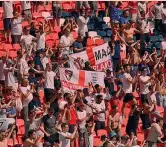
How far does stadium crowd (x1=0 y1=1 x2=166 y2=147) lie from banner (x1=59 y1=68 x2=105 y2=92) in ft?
0.63

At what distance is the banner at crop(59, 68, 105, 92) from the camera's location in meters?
29.3

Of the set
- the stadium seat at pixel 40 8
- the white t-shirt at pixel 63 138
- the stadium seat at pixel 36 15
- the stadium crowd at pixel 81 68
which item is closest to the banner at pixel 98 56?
the stadium crowd at pixel 81 68

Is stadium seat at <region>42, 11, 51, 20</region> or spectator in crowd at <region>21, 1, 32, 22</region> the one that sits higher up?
spectator in crowd at <region>21, 1, 32, 22</region>

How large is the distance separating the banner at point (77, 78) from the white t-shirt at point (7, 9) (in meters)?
3.73

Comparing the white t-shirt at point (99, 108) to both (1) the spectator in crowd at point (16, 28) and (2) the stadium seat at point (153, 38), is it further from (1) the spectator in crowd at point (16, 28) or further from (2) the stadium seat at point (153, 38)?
(2) the stadium seat at point (153, 38)

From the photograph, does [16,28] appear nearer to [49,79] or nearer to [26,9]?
[26,9]

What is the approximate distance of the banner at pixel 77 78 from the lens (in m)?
29.3

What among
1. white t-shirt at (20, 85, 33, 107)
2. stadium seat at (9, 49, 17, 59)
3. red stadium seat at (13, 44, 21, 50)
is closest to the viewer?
white t-shirt at (20, 85, 33, 107)

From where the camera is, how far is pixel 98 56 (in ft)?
101

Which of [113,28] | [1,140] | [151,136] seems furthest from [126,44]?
[1,140]

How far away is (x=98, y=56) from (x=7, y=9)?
3376mm

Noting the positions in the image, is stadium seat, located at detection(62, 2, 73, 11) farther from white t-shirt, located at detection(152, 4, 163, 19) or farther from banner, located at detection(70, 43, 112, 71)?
banner, located at detection(70, 43, 112, 71)

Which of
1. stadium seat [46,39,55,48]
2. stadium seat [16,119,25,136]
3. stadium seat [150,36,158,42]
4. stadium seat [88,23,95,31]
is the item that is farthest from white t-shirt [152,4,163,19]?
stadium seat [16,119,25,136]

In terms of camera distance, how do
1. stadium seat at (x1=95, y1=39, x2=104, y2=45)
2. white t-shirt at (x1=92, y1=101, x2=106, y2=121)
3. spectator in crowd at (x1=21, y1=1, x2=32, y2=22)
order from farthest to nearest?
spectator in crowd at (x1=21, y1=1, x2=32, y2=22) → stadium seat at (x1=95, y1=39, x2=104, y2=45) → white t-shirt at (x1=92, y1=101, x2=106, y2=121)
